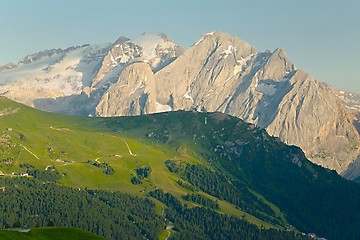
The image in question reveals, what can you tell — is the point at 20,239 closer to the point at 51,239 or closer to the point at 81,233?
the point at 51,239

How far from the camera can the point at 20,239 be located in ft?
497

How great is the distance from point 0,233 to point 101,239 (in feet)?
112

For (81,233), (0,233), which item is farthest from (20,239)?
(81,233)

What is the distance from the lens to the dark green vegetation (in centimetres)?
15162

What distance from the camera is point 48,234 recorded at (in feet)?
553

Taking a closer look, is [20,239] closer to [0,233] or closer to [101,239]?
[0,233]

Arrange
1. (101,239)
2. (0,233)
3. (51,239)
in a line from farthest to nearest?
1. (101,239)
2. (51,239)
3. (0,233)

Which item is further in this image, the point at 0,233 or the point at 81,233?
the point at 81,233

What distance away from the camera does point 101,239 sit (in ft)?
579

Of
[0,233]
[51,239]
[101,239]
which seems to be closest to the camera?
[0,233]

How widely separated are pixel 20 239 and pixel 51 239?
14246mm

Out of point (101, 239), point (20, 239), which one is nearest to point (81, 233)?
point (101, 239)

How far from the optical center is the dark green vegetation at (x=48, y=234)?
497 ft

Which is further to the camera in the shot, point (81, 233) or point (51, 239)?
point (81, 233)
